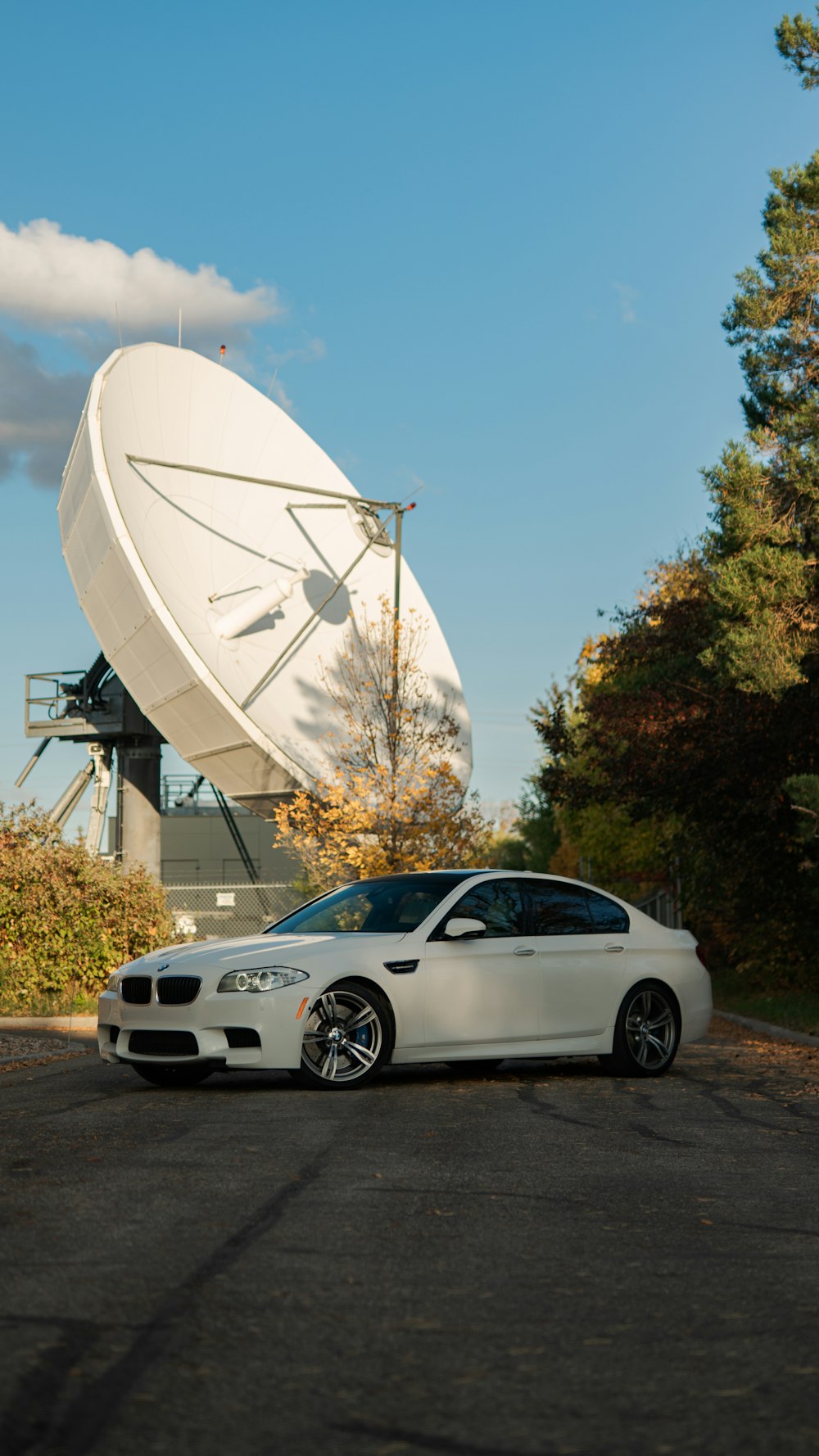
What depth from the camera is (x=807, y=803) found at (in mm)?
17656

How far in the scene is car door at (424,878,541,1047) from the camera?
1045 centimetres

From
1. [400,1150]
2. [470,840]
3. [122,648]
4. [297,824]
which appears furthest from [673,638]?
[400,1150]

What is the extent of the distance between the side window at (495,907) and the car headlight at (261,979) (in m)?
1.50

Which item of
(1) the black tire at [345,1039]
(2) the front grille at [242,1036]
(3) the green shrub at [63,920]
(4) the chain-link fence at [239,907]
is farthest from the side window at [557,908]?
(4) the chain-link fence at [239,907]

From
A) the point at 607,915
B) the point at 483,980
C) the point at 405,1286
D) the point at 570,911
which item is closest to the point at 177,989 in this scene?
the point at 483,980

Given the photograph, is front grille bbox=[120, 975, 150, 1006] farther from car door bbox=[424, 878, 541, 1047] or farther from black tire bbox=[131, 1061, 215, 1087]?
car door bbox=[424, 878, 541, 1047]

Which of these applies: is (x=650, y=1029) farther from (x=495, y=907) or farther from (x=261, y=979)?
(x=261, y=979)

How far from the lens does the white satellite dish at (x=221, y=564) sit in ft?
81.5

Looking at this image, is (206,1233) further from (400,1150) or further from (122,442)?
(122,442)

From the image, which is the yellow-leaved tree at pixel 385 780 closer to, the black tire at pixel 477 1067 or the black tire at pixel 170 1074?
the black tire at pixel 477 1067

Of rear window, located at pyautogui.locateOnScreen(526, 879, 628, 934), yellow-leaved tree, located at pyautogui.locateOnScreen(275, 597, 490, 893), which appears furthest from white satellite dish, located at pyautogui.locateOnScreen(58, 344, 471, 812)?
rear window, located at pyautogui.locateOnScreen(526, 879, 628, 934)

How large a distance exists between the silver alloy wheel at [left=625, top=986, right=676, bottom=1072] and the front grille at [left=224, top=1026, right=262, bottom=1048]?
308cm

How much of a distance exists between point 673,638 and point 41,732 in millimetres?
16483

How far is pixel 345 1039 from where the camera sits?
10.0 meters
